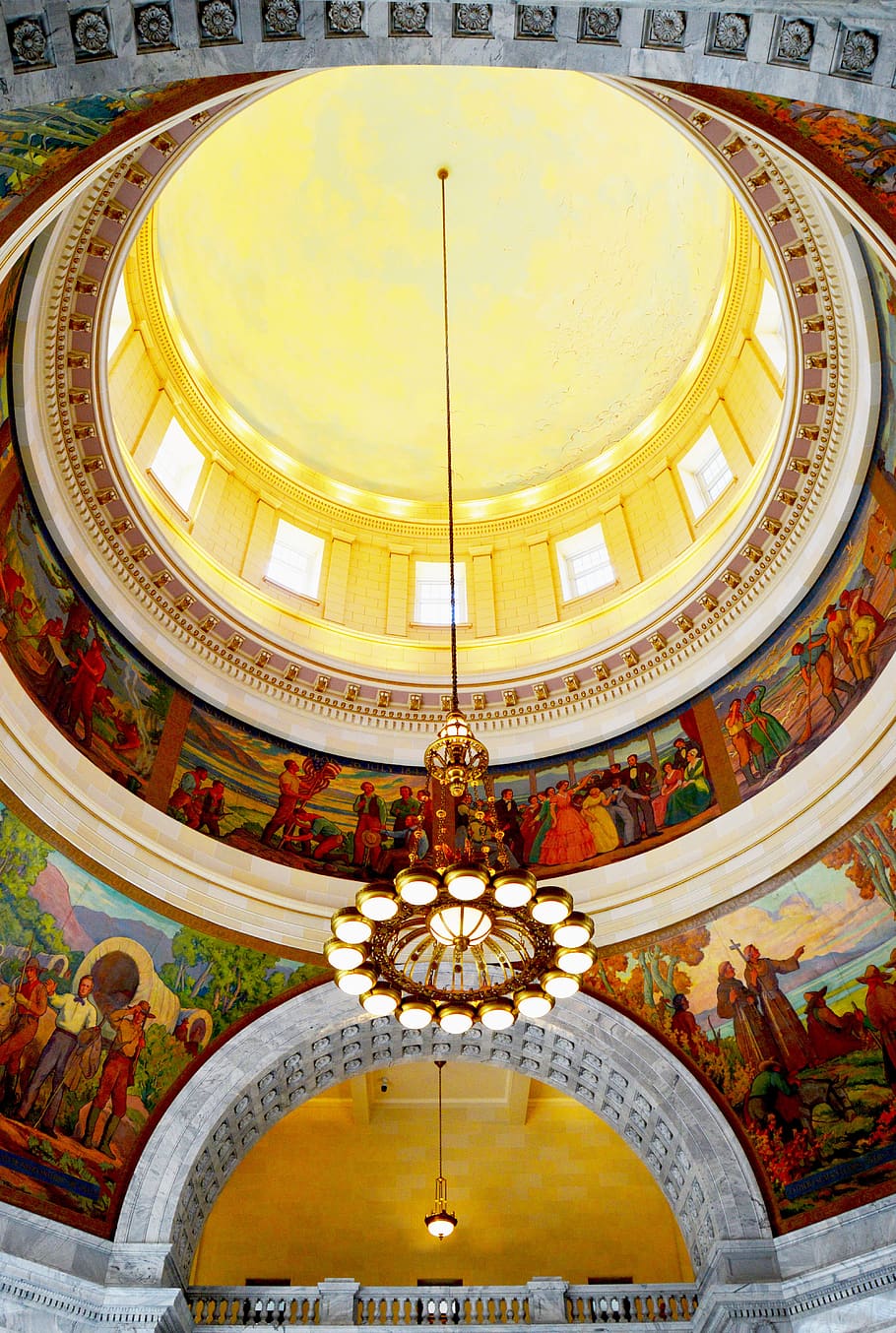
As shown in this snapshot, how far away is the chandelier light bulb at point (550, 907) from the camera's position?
7.67m

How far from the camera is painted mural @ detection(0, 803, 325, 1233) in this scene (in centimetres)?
1069

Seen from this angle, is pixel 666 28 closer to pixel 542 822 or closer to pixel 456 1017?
pixel 456 1017

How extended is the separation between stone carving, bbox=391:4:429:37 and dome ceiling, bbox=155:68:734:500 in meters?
9.45

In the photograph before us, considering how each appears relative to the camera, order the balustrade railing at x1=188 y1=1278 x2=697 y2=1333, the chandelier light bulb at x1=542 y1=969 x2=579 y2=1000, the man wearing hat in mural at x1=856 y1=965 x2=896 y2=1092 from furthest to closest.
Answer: the balustrade railing at x1=188 y1=1278 x2=697 y2=1333 → the man wearing hat in mural at x1=856 y1=965 x2=896 y2=1092 → the chandelier light bulb at x1=542 y1=969 x2=579 y2=1000

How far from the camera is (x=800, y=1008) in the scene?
38.0 feet

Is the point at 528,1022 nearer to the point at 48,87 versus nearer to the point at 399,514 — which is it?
the point at 399,514

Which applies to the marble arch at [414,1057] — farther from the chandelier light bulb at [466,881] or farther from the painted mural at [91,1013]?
the chandelier light bulb at [466,881]

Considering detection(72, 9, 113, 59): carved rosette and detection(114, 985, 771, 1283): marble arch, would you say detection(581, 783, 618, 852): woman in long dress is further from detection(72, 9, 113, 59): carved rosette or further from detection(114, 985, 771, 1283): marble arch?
detection(72, 9, 113, 59): carved rosette

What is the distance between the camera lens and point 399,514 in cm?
1702

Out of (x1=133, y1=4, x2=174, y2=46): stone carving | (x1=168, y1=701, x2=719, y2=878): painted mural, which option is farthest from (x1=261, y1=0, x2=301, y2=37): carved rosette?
(x1=168, y1=701, x2=719, y2=878): painted mural

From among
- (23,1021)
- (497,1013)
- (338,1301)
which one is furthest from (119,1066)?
(497,1013)

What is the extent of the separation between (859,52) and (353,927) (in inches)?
227

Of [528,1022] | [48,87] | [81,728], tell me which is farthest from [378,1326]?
[48,87]

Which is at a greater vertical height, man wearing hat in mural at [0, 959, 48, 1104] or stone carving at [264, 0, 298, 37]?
stone carving at [264, 0, 298, 37]
